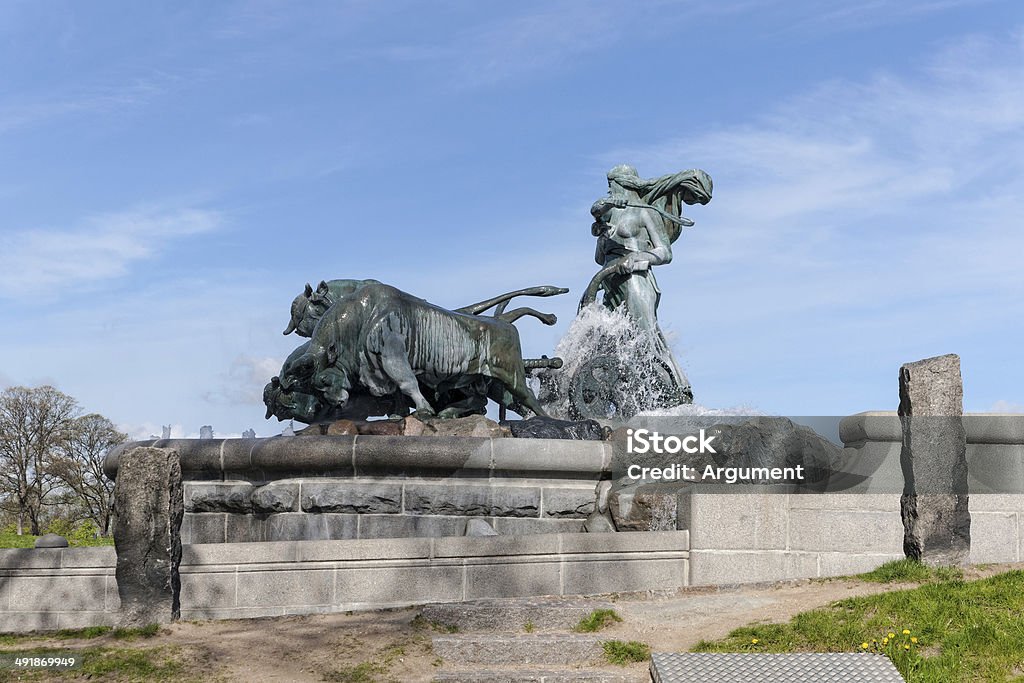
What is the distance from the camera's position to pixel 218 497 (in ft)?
38.7

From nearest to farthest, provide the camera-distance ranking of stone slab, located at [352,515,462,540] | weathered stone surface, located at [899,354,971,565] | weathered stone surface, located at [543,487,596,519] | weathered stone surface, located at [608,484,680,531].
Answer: weathered stone surface, located at [899,354,971,565] < weathered stone surface, located at [608,484,680,531] < stone slab, located at [352,515,462,540] < weathered stone surface, located at [543,487,596,519]

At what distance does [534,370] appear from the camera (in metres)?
16.5

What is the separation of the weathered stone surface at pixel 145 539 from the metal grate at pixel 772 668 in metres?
3.57

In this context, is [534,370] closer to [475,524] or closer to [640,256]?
[640,256]

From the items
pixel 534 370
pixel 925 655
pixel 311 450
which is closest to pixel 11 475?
pixel 534 370

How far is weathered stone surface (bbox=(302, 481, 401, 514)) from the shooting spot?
11.1 metres

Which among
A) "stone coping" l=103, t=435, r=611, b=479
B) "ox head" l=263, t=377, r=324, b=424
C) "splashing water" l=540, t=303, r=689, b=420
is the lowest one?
"stone coping" l=103, t=435, r=611, b=479

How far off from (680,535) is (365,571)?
252 cm

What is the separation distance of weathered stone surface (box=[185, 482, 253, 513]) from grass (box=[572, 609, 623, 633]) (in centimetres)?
459

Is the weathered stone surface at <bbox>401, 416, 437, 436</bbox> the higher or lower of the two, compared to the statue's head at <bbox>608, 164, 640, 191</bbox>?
lower

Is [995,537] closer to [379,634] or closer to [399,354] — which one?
[379,634]

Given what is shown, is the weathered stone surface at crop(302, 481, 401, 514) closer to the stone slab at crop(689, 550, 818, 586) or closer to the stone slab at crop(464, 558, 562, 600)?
the stone slab at crop(464, 558, 562, 600)

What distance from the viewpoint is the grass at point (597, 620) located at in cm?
817

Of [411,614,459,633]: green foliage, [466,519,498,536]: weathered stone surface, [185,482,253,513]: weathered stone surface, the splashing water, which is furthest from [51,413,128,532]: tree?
[411,614,459,633]: green foliage
